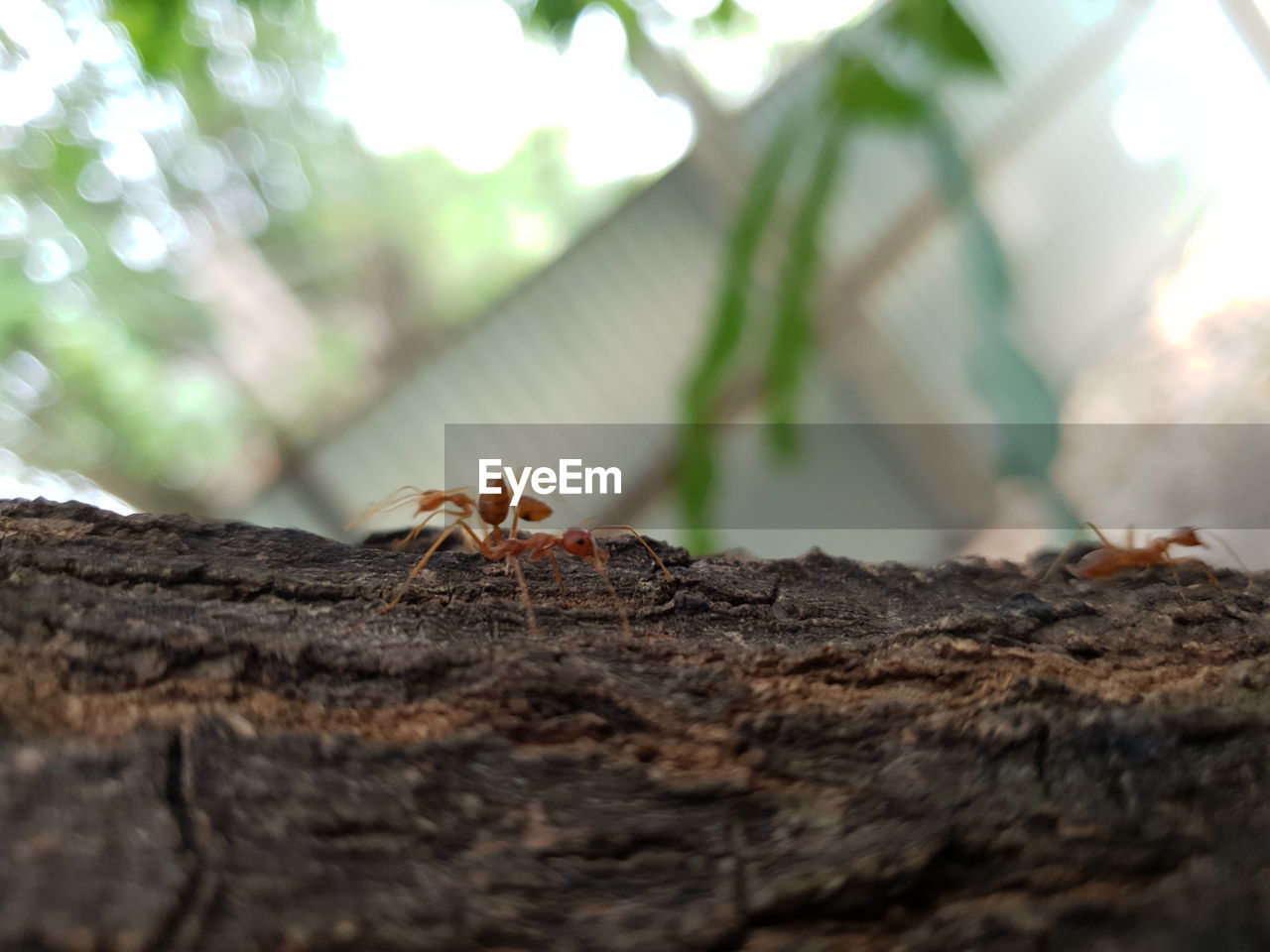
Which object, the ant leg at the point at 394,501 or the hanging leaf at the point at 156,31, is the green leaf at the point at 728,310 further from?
the hanging leaf at the point at 156,31

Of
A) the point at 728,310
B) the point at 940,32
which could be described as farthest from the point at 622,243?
the point at 940,32

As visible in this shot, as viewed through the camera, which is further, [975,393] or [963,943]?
[975,393]

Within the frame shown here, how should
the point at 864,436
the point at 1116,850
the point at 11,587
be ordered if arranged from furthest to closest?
1. the point at 864,436
2. the point at 11,587
3. the point at 1116,850

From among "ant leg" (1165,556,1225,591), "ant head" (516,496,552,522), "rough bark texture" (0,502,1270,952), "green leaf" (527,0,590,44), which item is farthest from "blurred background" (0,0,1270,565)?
"rough bark texture" (0,502,1270,952)

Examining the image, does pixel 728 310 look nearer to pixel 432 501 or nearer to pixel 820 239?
pixel 820 239

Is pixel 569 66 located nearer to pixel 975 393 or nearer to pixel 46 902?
pixel 975 393

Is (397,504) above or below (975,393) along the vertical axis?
below

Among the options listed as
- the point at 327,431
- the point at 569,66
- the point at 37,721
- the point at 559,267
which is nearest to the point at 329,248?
the point at 327,431

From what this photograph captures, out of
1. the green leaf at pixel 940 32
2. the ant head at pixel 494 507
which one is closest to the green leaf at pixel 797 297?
the green leaf at pixel 940 32
